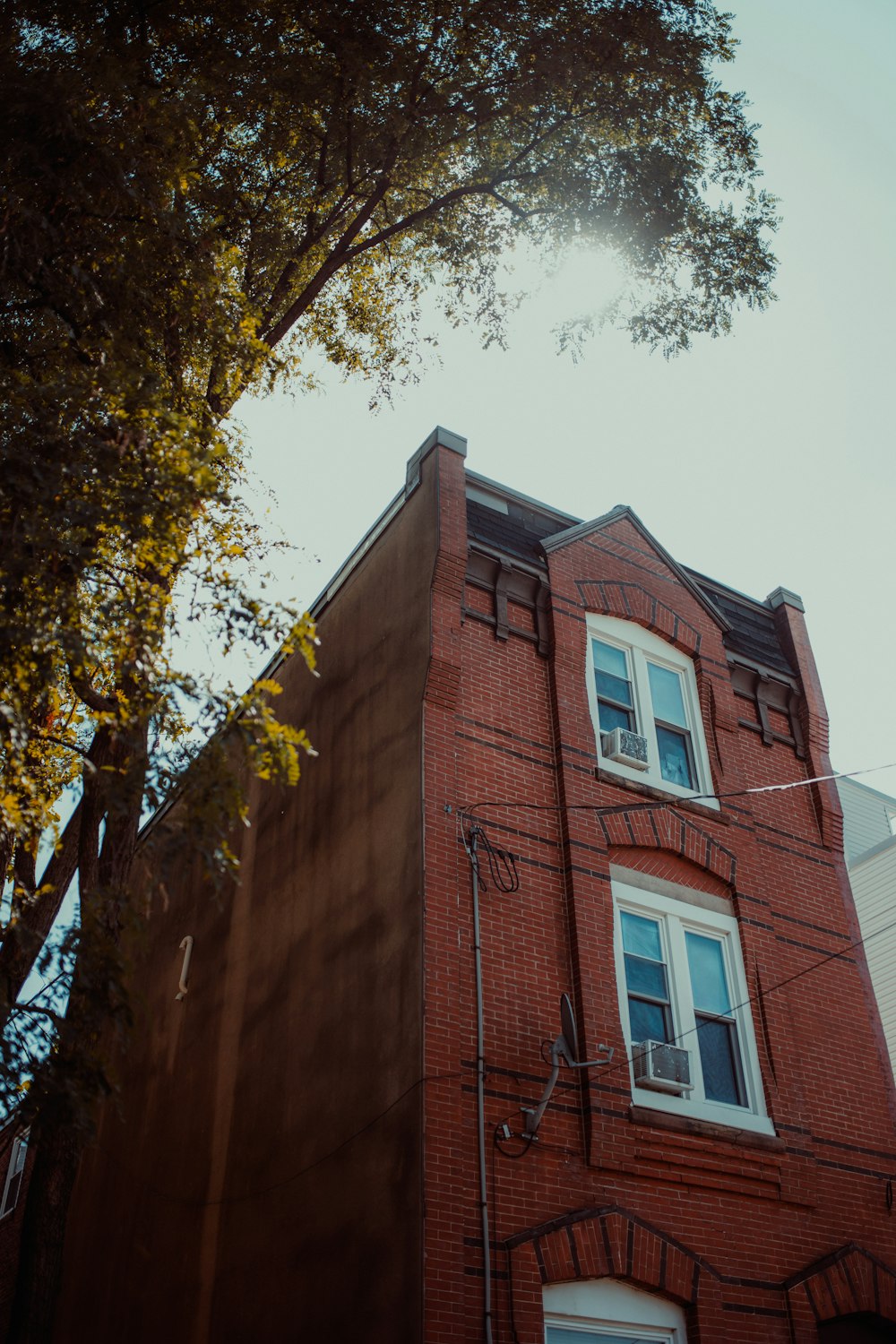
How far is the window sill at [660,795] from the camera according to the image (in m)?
13.6

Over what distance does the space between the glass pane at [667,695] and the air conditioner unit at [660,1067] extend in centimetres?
438

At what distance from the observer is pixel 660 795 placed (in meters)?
13.9

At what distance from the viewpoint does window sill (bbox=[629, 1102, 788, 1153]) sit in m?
11.4

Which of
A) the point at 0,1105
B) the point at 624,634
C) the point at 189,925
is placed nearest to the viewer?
the point at 0,1105

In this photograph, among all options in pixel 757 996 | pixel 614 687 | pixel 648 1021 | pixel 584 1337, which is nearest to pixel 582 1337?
pixel 584 1337

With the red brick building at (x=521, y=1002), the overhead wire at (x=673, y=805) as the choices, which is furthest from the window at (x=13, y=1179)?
the overhead wire at (x=673, y=805)

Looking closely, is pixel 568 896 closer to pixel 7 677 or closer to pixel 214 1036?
pixel 214 1036

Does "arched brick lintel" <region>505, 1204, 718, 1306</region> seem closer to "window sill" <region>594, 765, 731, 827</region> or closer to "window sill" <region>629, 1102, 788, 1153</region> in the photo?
"window sill" <region>629, 1102, 788, 1153</region>

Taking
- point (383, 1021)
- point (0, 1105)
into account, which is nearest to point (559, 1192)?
point (383, 1021)

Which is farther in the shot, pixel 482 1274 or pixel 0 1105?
pixel 482 1274

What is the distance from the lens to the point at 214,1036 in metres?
15.3

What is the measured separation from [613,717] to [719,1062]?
411cm

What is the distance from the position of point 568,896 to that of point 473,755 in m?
1.78

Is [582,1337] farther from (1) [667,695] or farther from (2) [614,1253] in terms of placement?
(1) [667,695]
